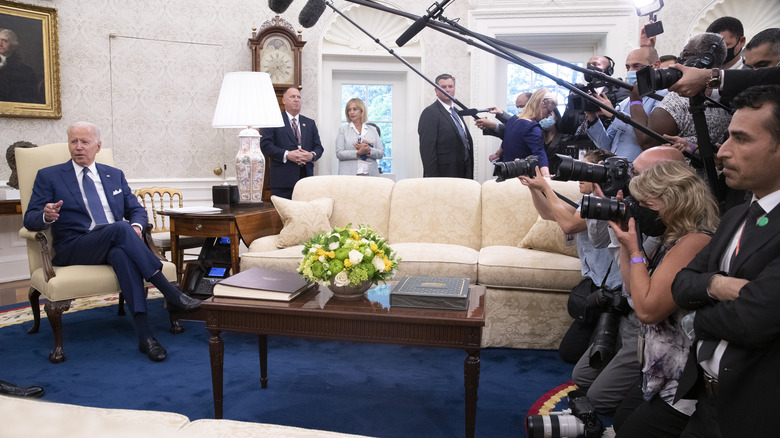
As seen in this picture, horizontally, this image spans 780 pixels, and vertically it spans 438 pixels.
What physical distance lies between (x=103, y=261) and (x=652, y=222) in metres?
2.63

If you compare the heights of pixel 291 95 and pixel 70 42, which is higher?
pixel 70 42

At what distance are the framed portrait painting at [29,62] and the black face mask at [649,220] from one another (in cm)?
464

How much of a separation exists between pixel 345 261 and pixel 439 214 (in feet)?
5.32

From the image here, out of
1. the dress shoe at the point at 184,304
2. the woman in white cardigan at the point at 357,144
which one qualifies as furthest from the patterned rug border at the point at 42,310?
the woman in white cardigan at the point at 357,144

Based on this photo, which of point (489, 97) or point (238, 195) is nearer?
point (238, 195)

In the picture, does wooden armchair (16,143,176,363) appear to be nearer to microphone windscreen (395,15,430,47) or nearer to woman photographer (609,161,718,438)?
microphone windscreen (395,15,430,47)

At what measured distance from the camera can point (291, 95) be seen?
4.58 metres

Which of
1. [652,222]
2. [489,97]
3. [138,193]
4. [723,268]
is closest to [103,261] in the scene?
[138,193]

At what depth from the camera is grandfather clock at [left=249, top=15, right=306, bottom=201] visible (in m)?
5.04

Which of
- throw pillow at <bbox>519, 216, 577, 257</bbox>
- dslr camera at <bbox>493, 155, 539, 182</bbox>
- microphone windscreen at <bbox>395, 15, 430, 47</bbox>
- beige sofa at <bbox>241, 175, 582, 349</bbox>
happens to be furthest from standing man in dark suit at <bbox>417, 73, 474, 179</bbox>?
microphone windscreen at <bbox>395, 15, 430, 47</bbox>

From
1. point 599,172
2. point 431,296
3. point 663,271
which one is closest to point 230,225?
point 431,296

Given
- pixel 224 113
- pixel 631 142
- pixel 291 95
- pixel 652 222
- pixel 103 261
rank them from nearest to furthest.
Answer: pixel 652 222, pixel 631 142, pixel 103 261, pixel 224 113, pixel 291 95

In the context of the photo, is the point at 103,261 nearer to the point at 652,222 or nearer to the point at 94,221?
the point at 94,221

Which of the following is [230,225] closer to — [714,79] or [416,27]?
[416,27]
